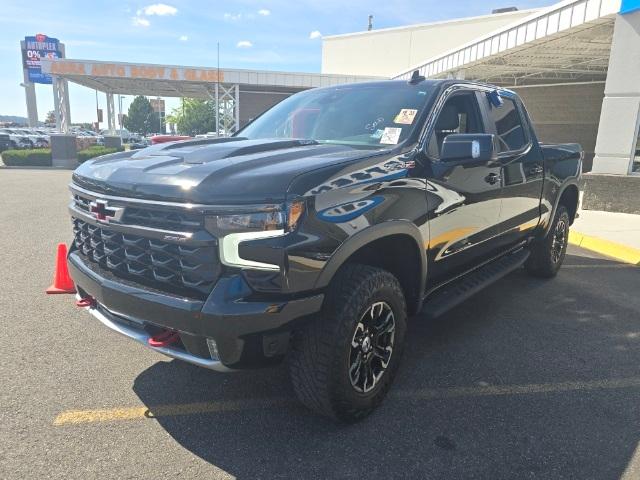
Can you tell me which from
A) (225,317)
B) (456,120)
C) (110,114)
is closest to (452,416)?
(225,317)

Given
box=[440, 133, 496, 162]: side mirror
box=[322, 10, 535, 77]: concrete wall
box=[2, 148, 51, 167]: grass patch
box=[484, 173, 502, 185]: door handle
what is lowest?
box=[2, 148, 51, 167]: grass patch

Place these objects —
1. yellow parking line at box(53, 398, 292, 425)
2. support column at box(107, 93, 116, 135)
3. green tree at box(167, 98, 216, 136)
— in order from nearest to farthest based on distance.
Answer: yellow parking line at box(53, 398, 292, 425) → support column at box(107, 93, 116, 135) → green tree at box(167, 98, 216, 136)

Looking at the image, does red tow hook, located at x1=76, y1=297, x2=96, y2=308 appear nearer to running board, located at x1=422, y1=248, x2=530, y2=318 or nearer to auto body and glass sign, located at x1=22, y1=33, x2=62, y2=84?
running board, located at x1=422, y1=248, x2=530, y2=318

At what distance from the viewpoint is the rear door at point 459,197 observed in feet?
10.6

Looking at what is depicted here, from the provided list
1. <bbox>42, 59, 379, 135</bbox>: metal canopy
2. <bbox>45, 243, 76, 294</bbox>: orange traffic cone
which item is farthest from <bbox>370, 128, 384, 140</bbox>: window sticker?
<bbox>42, 59, 379, 135</bbox>: metal canopy

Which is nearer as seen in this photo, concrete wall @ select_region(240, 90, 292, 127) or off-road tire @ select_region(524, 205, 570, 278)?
off-road tire @ select_region(524, 205, 570, 278)

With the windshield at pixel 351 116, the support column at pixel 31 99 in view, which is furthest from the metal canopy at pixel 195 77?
the support column at pixel 31 99

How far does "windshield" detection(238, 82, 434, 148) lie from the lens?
334cm

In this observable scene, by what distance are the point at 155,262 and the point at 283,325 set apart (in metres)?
0.72

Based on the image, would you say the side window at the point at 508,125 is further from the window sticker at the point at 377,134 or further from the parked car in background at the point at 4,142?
the parked car in background at the point at 4,142

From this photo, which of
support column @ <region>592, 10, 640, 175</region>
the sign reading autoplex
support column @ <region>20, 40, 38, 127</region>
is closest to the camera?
support column @ <region>592, 10, 640, 175</region>

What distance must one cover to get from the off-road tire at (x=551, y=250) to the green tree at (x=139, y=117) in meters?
97.4

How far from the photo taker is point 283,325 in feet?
7.68

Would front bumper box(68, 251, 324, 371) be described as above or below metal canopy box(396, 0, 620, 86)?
below
